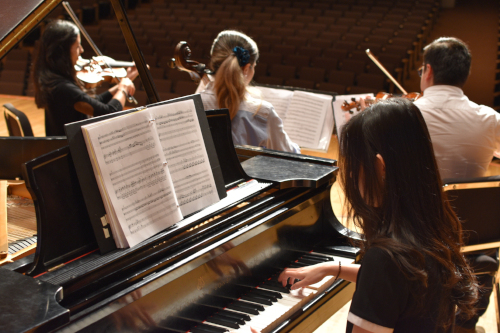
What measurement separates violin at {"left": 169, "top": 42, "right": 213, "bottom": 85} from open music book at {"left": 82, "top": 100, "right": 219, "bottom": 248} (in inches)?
39.2

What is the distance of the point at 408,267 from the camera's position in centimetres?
111

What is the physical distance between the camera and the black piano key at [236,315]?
1482 millimetres

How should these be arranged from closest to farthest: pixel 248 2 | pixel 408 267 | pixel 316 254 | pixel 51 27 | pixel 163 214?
pixel 408 267
pixel 163 214
pixel 316 254
pixel 51 27
pixel 248 2

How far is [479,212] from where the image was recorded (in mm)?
2363

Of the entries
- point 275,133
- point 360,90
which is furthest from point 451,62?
point 360,90

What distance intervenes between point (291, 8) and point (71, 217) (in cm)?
984

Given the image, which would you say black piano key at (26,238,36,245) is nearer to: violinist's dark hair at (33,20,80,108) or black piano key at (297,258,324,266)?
black piano key at (297,258,324,266)

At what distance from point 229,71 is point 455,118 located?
122cm

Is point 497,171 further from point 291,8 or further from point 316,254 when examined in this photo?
point 291,8

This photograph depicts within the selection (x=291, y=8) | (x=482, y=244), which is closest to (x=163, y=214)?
(x=482, y=244)

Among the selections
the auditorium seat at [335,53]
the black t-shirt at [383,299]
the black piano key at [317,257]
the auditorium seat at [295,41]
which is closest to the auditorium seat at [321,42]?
the auditorium seat at [295,41]

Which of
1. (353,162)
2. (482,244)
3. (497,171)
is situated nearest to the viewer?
(353,162)

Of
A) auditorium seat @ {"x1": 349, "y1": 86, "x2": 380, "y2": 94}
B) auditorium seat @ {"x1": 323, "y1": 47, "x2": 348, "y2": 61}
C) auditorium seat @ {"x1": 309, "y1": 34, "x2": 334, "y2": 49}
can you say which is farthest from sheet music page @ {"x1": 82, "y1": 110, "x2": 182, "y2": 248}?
auditorium seat @ {"x1": 309, "y1": 34, "x2": 334, "y2": 49}

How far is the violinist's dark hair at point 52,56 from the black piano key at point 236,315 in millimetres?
2146
